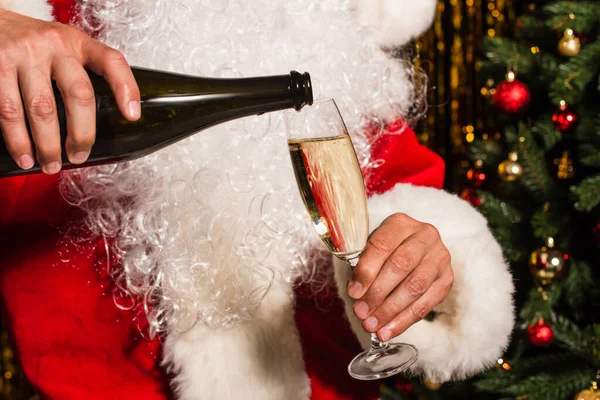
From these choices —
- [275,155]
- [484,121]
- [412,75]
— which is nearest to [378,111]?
[412,75]

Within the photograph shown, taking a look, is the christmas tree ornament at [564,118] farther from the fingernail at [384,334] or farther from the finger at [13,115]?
the finger at [13,115]

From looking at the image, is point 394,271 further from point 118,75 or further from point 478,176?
point 478,176

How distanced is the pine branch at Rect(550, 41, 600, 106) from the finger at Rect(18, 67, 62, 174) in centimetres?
117

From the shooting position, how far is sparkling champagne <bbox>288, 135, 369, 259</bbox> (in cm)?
67

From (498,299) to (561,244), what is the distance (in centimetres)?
58

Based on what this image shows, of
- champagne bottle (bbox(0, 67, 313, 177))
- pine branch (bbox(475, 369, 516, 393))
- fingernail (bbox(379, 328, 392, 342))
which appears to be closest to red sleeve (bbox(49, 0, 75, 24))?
champagne bottle (bbox(0, 67, 313, 177))

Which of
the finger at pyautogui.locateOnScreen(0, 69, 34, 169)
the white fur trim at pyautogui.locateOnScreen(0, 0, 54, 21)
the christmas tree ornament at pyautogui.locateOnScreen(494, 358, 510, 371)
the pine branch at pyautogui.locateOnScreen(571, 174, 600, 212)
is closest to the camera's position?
the finger at pyautogui.locateOnScreen(0, 69, 34, 169)

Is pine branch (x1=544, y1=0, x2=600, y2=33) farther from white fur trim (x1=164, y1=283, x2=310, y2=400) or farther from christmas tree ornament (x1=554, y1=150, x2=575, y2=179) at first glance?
white fur trim (x1=164, y1=283, x2=310, y2=400)

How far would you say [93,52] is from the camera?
53 cm

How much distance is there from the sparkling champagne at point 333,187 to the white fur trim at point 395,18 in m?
0.46

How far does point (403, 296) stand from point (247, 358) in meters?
0.29

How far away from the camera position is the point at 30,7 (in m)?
0.81

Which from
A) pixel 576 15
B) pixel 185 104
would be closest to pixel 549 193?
pixel 576 15

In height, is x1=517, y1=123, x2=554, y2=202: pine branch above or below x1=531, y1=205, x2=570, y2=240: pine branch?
above
